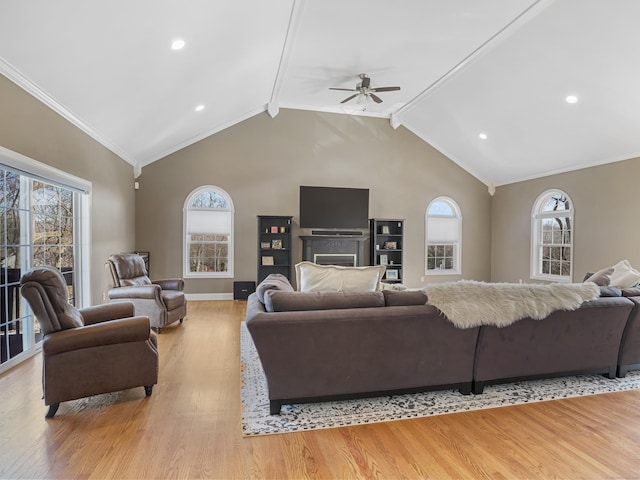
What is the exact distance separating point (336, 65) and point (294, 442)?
535 cm

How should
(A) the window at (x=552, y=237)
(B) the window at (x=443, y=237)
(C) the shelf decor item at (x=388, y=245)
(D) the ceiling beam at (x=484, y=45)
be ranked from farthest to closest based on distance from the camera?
(B) the window at (x=443, y=237)
(C) the shelf decor item at (x=388, y=245)
(A) the window at (x=552, y=237)
(D) the ceiling beam at (x=484, y=45)

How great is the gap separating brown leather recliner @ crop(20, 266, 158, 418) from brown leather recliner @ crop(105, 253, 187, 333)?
1.84 metres

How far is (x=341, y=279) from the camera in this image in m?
2.96

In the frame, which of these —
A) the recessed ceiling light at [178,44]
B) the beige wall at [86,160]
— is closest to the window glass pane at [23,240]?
the beige wall at [86,160]

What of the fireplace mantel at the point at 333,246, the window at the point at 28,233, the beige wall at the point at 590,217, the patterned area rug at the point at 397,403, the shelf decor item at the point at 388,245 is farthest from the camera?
the shelf decor item at the point at 388,245

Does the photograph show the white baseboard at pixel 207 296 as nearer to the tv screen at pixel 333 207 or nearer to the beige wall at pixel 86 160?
the beige wall at pixel 86 160

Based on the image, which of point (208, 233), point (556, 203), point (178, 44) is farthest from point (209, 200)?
point (556, 203)

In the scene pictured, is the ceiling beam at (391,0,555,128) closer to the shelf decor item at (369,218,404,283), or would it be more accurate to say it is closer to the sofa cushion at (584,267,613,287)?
the shelf decor item at (369,218,404,283)

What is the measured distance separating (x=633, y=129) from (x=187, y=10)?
251 inches

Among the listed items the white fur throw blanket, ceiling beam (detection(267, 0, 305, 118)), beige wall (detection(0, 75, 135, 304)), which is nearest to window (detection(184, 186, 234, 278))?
beige wall (detection(0, 75, 135, 304))

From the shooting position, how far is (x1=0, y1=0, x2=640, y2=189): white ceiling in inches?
122

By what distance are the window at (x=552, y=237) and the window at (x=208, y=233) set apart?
6539mm

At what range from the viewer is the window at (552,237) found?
684cm

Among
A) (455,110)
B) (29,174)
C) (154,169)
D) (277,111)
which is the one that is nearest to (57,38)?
(29,174)
